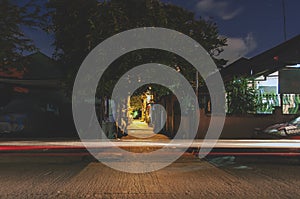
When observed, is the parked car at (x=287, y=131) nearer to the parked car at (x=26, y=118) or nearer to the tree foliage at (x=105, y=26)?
the tree foliage at (x=105, y=26)

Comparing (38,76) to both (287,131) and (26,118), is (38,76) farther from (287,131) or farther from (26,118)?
(287,131)

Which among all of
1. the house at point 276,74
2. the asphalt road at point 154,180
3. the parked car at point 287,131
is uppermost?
the house at point 276,74

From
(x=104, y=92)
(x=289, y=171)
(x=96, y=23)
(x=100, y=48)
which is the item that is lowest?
(x=289, y=171)

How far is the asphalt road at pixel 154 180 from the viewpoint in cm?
776

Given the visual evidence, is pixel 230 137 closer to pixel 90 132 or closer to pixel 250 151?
pixel 250 151

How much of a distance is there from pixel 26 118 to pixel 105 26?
7614 mm

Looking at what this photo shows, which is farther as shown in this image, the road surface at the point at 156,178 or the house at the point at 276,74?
the house at the point at 276,74

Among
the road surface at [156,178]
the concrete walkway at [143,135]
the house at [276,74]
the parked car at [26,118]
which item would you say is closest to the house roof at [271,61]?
the house at [276,74]

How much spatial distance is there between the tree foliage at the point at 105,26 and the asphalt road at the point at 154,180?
645cm

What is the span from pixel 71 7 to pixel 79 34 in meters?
1.20

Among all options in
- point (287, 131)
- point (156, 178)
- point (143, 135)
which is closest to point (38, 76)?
point (143, 135)

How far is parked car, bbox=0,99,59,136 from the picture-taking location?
70.5 ft

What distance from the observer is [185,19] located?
858 inches

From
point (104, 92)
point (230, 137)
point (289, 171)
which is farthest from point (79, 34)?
point (289, 171)
